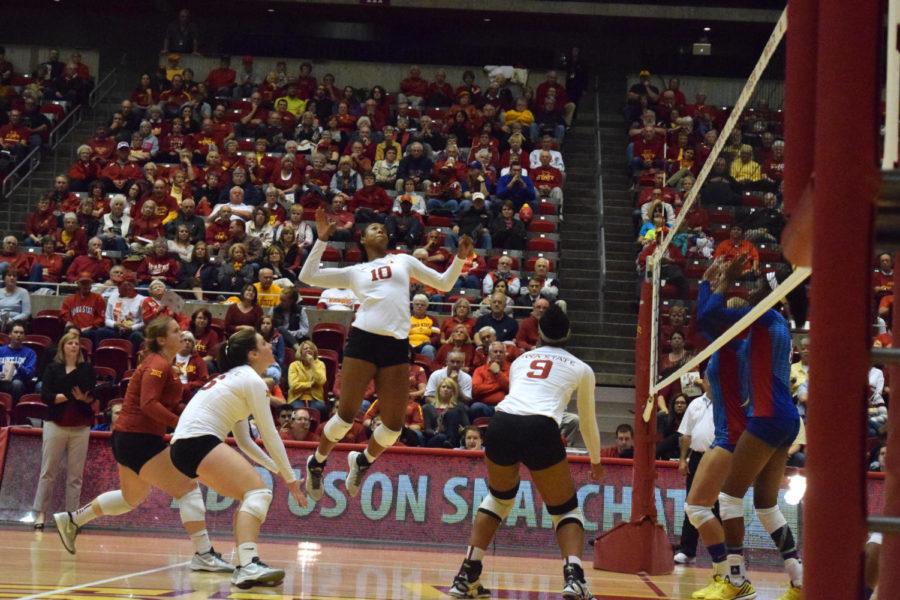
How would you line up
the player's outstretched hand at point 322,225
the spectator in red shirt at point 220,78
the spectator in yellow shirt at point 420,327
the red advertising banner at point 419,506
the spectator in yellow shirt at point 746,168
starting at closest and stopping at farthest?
the spectator in yellow shirt at point 746,168
the player's outstretched hand at point 322,225
the red advertising banner at point 419,506
the spectator in yellow shirt at point 420,327
the spectator in red shirt at point 220,78

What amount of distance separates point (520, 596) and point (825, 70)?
5906mm

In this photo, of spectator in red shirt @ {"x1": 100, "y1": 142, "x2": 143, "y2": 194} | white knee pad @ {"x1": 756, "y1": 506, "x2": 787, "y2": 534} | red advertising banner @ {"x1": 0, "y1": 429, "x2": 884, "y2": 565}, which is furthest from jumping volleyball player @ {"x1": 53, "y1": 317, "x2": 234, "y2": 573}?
spectator in red shirt @ {"x1": 100, "y1": 142, "x2": 143, "y2": 194}

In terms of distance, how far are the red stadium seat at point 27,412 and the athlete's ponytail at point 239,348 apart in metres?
7.28

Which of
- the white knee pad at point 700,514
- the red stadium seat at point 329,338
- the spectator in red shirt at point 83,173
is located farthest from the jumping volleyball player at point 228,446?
the spectator in red shirt at point 83,173

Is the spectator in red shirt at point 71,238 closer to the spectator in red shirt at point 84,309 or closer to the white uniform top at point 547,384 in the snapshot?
the spectator in red shirt at point 84,309

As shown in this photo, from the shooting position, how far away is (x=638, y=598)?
7.41 m

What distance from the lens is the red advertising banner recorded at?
11836 millimetres

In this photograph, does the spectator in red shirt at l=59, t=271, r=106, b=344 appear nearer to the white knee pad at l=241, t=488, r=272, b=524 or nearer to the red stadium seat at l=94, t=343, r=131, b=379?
the red stadium seat at l=94, t=343, r=131, b=379

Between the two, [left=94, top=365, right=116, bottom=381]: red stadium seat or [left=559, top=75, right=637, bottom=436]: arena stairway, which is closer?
[left=94, top=365, right=116, bottom=381]: red stadium seat

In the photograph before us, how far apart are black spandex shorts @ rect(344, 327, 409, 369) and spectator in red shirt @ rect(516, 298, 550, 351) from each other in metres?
6.96

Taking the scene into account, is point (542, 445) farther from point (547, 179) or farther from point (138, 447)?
point (547, 179)

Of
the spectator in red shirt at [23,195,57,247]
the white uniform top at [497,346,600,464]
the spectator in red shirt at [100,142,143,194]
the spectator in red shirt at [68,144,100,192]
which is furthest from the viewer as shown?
the spectator in red shirt at [68,144,100,192]

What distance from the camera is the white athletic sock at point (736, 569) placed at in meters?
7.01

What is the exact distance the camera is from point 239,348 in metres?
7.61
